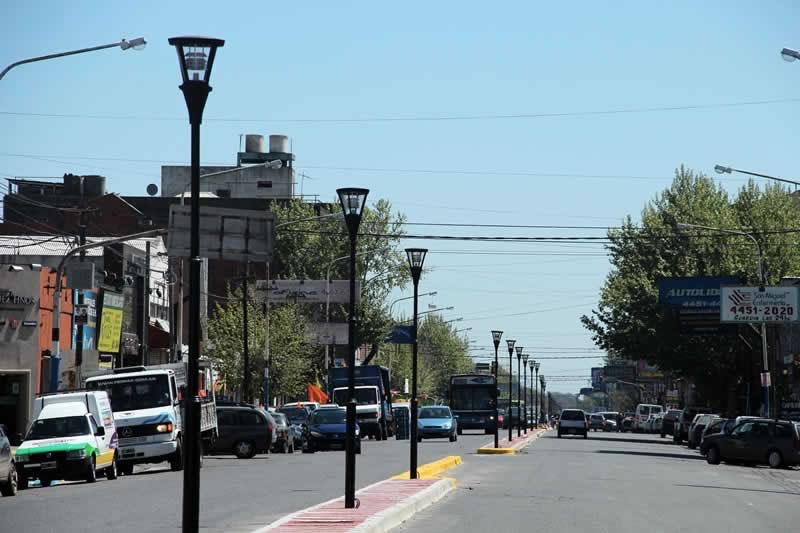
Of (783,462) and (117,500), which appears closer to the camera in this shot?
(117,500)

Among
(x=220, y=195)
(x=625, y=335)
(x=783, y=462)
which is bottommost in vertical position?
(x=783, y=462)

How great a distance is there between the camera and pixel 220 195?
120 meters

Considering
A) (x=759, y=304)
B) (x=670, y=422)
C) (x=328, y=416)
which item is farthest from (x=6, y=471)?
(x=670, y=422)

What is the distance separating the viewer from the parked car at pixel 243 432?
43.3 metres

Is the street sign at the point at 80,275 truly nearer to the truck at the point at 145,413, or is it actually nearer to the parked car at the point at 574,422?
the truck at the point at 145,413

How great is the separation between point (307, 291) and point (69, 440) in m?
56.0

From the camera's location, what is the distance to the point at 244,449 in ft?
143

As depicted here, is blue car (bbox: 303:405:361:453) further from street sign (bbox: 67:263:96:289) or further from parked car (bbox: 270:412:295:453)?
street sign (bbox: 67:263:96:289)

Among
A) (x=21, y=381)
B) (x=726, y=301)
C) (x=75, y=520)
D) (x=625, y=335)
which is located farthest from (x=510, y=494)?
(x=625, y=335)

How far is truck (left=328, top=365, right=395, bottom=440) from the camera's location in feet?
216

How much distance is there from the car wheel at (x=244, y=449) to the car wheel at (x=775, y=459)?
17.1 metres

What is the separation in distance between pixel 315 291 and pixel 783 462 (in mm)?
46573

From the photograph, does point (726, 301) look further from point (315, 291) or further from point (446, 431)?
point (315, 291)

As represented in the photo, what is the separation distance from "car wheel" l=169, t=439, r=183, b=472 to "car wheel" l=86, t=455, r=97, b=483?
397 cm
